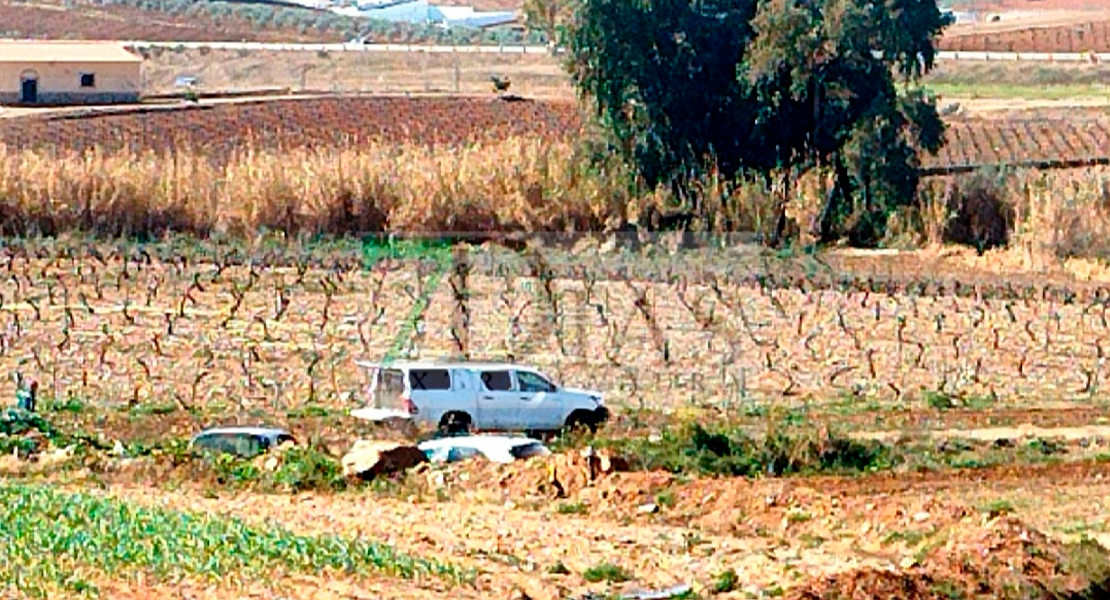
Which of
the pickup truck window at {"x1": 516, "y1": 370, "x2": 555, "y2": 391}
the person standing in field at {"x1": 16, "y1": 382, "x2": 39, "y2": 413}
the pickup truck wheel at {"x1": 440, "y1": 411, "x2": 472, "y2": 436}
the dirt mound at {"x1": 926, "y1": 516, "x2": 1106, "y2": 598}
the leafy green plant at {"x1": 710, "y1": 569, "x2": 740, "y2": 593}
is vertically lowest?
the pickup truck wheel at {"x1": 440, "y1": 411, "x2": 472, "y2": 436}

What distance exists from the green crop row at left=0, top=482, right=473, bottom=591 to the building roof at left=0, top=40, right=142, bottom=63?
4815 centimetres

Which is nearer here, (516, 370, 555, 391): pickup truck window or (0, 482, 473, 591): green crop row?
(0, 482, 473, 591): green crop row

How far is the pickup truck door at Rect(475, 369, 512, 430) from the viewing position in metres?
27.2

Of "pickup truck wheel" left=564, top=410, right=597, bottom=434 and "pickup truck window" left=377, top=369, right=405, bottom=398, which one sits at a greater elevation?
"pickup truck window" left=377, top=369, right=405, bottom=398

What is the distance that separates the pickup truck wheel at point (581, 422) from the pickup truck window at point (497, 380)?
31.3 inches

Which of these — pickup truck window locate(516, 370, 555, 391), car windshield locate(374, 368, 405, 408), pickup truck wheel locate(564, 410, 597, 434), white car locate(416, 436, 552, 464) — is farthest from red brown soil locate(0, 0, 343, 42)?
white car locate(416, 436, 552, 464)

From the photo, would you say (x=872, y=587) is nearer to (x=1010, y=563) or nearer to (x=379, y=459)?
(x=1010, y=563)

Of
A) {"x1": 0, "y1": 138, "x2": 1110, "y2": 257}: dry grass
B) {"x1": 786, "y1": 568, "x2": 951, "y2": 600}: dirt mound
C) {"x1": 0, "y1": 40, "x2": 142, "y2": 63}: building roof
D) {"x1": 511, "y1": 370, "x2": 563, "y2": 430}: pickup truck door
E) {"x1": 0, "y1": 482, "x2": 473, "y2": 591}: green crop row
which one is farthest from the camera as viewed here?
{"x1": 0, "y1": 40, "x2": 142, "y2": 63}: building roof

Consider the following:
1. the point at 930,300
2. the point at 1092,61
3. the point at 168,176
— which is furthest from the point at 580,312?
the point at 1092,61

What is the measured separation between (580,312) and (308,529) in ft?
59.3

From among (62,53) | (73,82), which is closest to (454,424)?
(73,82)

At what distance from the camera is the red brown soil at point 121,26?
291 ft

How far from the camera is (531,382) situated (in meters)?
27.4

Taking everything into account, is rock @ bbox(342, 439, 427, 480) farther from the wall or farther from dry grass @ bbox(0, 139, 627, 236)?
the wall
